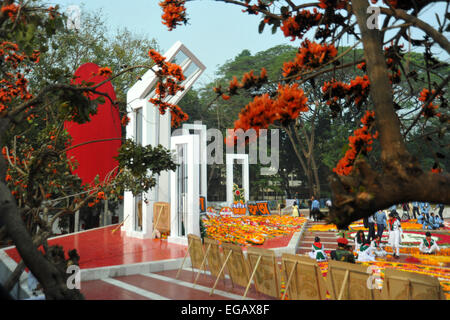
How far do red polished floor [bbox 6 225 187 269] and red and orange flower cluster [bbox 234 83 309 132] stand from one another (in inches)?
284

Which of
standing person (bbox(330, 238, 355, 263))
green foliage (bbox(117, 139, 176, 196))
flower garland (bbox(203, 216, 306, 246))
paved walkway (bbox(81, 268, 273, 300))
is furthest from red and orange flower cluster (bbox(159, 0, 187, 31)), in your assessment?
flower garland (bbox(203, 216, 306, 246))

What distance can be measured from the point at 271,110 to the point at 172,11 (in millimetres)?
1813

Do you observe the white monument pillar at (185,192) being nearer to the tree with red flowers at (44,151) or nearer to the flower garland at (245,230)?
the flower garland at (245,230)

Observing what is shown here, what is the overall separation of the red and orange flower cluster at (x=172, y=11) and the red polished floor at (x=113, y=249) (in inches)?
256

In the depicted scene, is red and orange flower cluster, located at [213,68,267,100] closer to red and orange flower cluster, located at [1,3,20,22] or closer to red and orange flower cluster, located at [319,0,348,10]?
red and orange flower cluster, located at [319,0,348,10]

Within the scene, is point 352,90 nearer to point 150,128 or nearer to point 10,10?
point 10,10

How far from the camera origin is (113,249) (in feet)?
35.0

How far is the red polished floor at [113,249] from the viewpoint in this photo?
891cm

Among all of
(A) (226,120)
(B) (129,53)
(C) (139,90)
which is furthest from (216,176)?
(C) (139,90)

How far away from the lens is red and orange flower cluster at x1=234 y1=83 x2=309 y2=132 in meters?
2.15

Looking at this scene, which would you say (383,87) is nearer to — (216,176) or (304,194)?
(216,176)

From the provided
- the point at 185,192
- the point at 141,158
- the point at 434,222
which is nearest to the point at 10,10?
the point at 141,158

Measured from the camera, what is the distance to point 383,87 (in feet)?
6.82
